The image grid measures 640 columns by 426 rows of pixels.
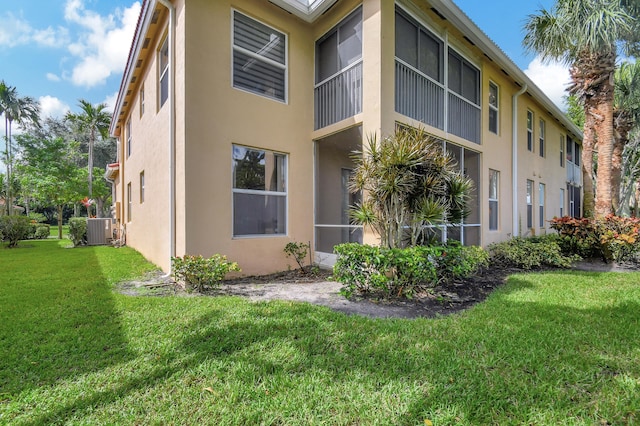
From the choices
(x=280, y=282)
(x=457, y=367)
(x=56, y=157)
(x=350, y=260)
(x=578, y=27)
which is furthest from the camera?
(x=56, y=157)

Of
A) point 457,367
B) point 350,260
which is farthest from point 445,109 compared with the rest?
point 457,367

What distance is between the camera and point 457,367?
9.02 ft

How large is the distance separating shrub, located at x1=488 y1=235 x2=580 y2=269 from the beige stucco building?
0.73 m

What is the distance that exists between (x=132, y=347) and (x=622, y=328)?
225 inches

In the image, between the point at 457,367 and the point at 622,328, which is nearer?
the point at 457,367

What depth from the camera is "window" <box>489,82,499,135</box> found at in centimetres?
1005

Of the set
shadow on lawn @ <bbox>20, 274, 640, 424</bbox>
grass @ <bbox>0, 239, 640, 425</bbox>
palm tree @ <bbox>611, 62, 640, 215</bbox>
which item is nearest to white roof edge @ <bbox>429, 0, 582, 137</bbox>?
palm tree @ <bbox>611, 62, 640, 215</bbox>

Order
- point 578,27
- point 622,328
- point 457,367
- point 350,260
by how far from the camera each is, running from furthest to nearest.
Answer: point 578,27 < point 350,260 < point 622,328 < point 457,367

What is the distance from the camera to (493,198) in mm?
9945

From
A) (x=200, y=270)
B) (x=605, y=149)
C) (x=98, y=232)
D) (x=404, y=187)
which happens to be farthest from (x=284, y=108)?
(x=98, y=232)

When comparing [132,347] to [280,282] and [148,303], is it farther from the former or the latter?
[280,282]

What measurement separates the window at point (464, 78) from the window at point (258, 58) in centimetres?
469

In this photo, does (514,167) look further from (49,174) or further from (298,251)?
(49,174)

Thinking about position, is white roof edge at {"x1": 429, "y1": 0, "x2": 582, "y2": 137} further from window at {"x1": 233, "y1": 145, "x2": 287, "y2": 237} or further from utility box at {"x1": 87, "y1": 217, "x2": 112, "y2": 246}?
utility box at {"x1": 87, "y1": 217, "x2": 112, "y2": 246}
